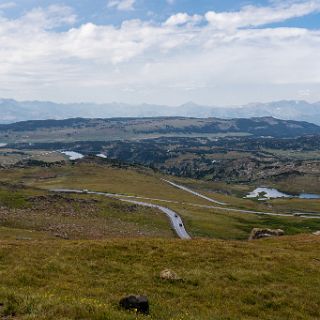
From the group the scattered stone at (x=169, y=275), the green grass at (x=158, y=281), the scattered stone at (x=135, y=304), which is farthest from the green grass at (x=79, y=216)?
the scattered stone at (x=135, y=304)

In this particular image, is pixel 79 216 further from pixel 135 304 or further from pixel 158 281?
pixel 135 304

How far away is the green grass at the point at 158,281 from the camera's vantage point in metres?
21.7

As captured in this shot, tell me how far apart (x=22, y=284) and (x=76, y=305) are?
8.74 meters

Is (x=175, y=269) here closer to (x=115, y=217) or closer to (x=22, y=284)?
(x=22, y=284)

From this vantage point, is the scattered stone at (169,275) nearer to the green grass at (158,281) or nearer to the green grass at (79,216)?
the green grass at (158,281)

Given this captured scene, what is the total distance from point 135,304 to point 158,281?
29.1 feet

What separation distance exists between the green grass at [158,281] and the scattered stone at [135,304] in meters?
0.51

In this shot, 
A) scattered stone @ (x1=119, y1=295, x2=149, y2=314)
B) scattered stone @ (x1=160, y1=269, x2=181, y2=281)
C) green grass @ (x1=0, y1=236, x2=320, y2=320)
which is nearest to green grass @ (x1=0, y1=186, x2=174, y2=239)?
green grass @ (x1=0, y1=236, x2=320, y2=320)

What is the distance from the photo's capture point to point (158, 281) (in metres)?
30.9

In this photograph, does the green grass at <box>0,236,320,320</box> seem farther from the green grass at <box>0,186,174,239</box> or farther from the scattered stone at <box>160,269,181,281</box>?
the green grass at <box>0,186,174,239</box>

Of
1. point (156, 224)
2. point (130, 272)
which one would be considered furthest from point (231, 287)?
point (156, 224)

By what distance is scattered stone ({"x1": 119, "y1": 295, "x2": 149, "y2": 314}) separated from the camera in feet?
72.8

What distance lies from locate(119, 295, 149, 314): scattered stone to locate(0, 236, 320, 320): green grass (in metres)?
0.51

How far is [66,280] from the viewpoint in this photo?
29.2 metres
